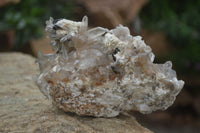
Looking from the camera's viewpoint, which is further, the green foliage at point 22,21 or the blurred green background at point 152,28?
the blurred green background at point 152,28

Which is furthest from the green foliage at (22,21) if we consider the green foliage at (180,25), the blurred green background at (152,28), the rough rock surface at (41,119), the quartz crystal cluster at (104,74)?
the quartz crystal cluster at (104,74)

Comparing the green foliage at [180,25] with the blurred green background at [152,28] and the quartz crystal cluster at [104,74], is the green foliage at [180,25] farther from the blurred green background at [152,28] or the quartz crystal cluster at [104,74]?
the quartz crystal cluster at [104,74]

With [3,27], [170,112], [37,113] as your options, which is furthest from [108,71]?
[170,112]

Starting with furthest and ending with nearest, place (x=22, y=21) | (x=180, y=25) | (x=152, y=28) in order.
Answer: (x=152, y=28)
(x=180, y=25)
(x=22, y=21)

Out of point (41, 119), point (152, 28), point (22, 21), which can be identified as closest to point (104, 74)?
point (41, 119)

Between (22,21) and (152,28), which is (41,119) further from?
(152,28)

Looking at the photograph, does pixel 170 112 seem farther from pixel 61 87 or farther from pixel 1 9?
pixel 61 87
